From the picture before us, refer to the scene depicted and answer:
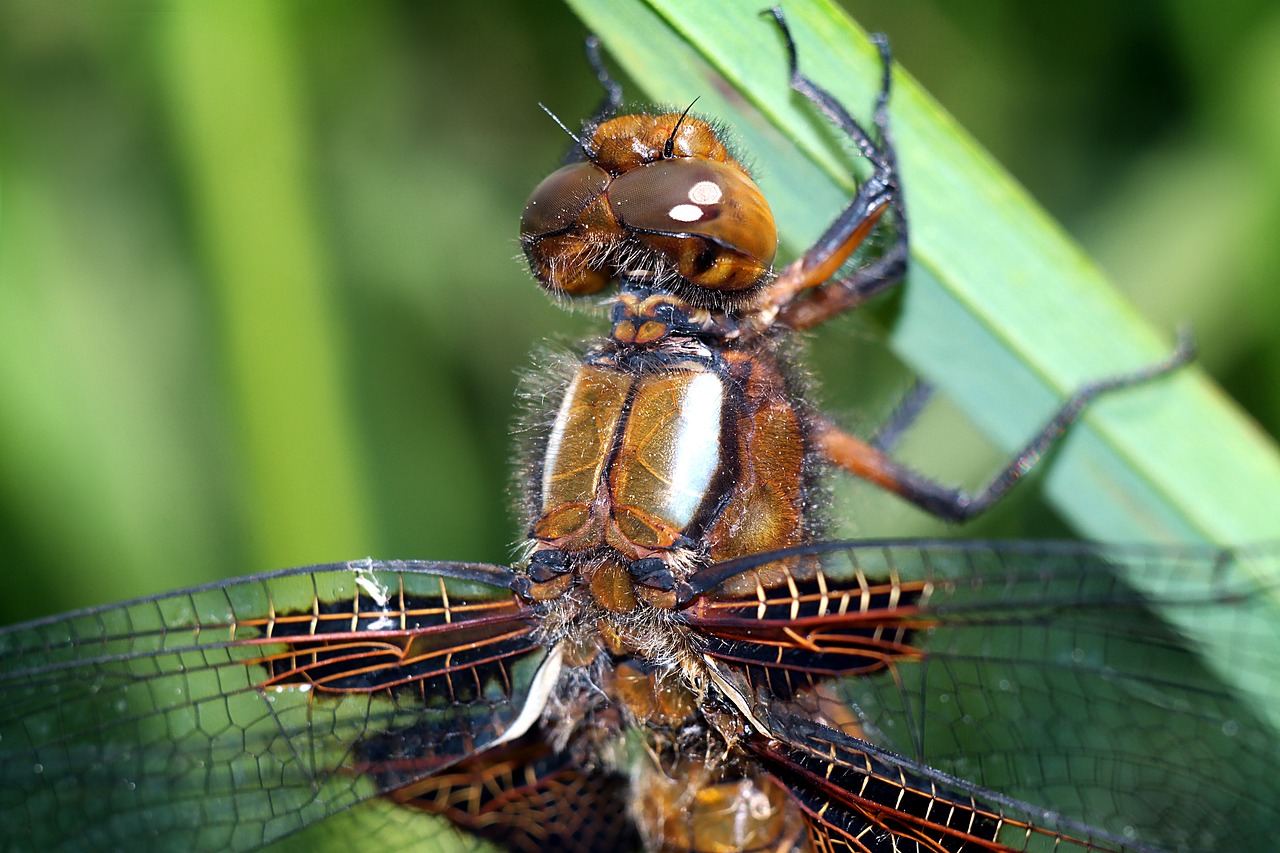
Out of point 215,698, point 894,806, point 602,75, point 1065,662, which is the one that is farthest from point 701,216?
point 215,698

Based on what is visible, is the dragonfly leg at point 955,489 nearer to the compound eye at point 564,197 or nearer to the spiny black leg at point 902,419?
the spiny black leg at point 902,419

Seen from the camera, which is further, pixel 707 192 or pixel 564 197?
pixel 564 197

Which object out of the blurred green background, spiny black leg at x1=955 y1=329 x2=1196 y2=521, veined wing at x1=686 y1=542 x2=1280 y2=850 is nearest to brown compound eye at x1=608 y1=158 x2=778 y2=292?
veined wing at x1=686 y1=542 x2=1280 y2=850

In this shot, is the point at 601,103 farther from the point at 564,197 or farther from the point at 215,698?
the point at 215,698

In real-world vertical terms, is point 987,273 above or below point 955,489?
above

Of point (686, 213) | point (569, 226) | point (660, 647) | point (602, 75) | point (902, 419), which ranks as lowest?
point (660, 647)

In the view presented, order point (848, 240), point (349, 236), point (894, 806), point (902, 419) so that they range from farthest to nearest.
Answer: point (349, 236) < point (902, 419) < point (848, 240) < point (894, 806)

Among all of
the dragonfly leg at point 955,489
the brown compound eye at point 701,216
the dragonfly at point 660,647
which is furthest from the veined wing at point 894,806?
the brown compound eye at point 701,216
